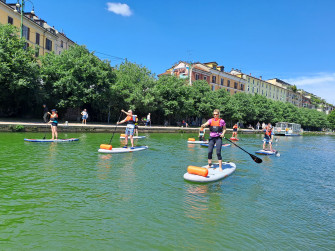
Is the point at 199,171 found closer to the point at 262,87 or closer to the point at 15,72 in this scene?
the point at 15,72

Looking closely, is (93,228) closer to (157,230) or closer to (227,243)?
(157,230)

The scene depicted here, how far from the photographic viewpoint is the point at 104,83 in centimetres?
3350

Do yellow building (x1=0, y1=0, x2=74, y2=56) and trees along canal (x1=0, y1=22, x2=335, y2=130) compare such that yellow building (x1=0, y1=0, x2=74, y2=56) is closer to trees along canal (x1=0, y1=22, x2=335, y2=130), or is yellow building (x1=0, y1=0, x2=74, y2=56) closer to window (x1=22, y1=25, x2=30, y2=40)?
window (x1=22, y1=25, x2=30, y2=40)

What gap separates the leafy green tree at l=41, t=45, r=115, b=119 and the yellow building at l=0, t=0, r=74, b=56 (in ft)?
32.2

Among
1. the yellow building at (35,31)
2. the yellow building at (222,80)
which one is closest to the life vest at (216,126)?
the yellow building at (35,31)

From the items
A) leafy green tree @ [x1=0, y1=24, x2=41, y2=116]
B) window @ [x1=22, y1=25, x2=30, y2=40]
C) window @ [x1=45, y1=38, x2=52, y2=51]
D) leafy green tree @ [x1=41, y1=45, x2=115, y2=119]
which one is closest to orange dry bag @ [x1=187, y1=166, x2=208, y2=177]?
leafy green tree @ [x1=0, y1=24, x2=41, y2=116]

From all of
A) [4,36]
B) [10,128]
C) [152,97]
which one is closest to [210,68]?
[152,97]

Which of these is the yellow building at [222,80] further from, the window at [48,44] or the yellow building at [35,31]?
the window at [48,44]

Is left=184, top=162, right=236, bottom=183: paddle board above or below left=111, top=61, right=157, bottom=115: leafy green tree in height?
below

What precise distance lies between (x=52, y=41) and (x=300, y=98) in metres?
110

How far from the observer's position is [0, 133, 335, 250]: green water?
4.52 meters

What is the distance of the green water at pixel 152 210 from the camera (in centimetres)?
452

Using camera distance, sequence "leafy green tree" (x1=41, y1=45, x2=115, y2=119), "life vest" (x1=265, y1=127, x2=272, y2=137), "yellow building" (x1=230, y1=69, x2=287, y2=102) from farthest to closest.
A: "yellow building" (x1=230, y1=69, x2=287, y2=102) < "leafy green tree" (x1=41, y1=45, x2=115, y2=119) < "life vest" (x1=265, y1=127, x2=272, y2=137)

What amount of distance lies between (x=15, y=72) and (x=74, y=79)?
20.6ft
